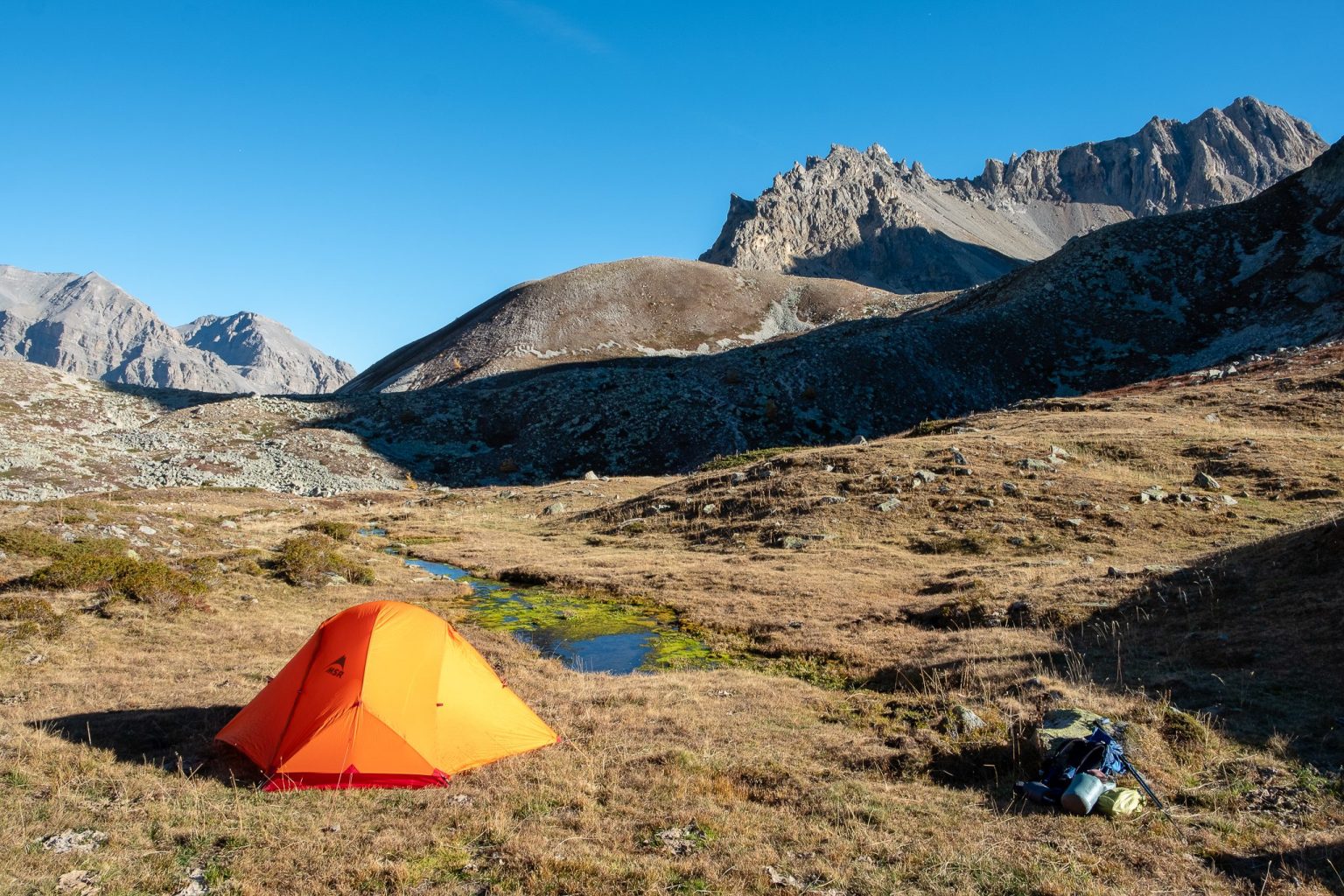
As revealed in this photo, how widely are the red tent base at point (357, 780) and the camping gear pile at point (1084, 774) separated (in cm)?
836

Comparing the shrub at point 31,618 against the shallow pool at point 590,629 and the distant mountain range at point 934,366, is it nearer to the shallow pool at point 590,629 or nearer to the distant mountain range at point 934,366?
the shallow pool at point 590,629

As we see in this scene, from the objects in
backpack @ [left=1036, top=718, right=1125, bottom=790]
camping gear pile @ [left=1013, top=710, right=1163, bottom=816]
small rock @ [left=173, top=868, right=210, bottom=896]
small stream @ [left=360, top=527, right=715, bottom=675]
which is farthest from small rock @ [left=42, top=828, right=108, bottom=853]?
backpack @ [left=1036, top=718, right=1125, bottom=790]

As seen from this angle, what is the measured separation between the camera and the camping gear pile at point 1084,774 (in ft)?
31.5

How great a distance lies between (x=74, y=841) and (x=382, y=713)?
3.83m

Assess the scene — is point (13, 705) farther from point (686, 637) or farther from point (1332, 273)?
point (1332, 273)

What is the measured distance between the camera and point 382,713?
38.4ft

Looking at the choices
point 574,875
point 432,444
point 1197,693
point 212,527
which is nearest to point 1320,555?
point 1197,693

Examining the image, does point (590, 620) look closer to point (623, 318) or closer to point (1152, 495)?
point (1152, 495)

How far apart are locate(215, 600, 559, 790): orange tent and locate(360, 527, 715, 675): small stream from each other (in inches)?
212

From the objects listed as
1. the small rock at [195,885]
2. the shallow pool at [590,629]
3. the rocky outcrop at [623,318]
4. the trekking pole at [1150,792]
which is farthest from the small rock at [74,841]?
the rocky outcrop at [623,318]

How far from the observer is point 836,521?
32.3m

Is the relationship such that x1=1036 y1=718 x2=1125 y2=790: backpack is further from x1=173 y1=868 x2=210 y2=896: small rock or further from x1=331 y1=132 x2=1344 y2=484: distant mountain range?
x1=331 y1=132 x2=1344 y2=484: distant mountain range

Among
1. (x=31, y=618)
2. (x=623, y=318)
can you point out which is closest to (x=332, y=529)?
(x=31, y=618)

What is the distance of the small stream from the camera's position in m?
19.0
